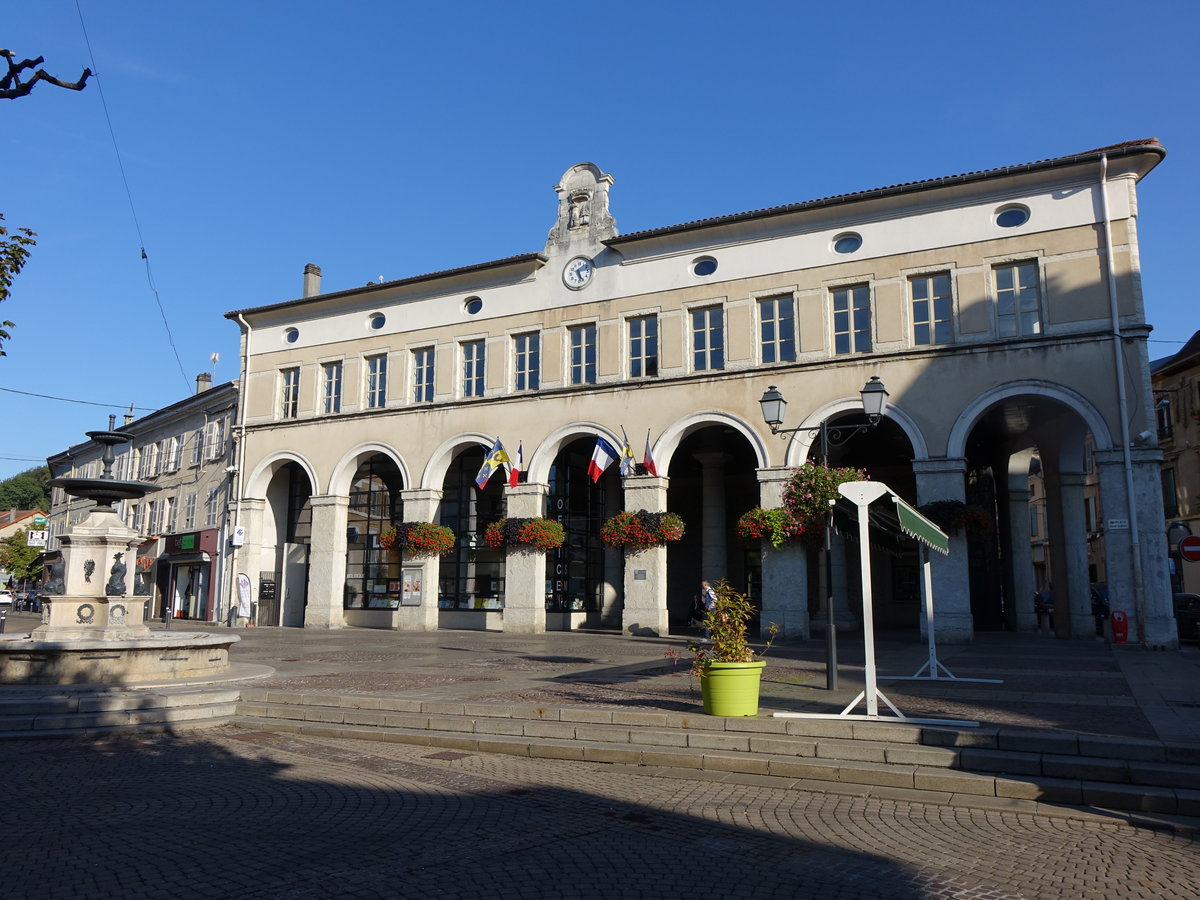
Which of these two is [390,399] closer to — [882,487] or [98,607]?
[98,607]

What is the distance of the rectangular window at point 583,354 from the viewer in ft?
87.3

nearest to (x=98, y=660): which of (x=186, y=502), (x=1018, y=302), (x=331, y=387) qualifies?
(x=331, y=387)

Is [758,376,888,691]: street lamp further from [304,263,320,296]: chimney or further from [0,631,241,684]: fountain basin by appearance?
[304,263,320,296]: chimney

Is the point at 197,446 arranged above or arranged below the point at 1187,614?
above

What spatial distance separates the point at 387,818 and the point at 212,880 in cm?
163

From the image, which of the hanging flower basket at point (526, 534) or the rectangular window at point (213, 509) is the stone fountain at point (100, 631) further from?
the rectangular window at point (213, 509)

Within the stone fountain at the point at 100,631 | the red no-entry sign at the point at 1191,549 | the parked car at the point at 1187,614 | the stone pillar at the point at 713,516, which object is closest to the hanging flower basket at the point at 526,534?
the stone pillar at the point at 713,516

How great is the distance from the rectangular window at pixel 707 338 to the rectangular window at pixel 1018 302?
697cm

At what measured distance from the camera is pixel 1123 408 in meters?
19.6

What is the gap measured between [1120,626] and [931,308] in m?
8.39

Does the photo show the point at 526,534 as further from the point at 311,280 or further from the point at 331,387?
the point at 311,280

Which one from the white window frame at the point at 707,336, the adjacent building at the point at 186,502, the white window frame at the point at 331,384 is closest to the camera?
the white window frame at the point at 707,336

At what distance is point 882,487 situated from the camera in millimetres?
9922

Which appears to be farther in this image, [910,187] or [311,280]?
[311,280]
